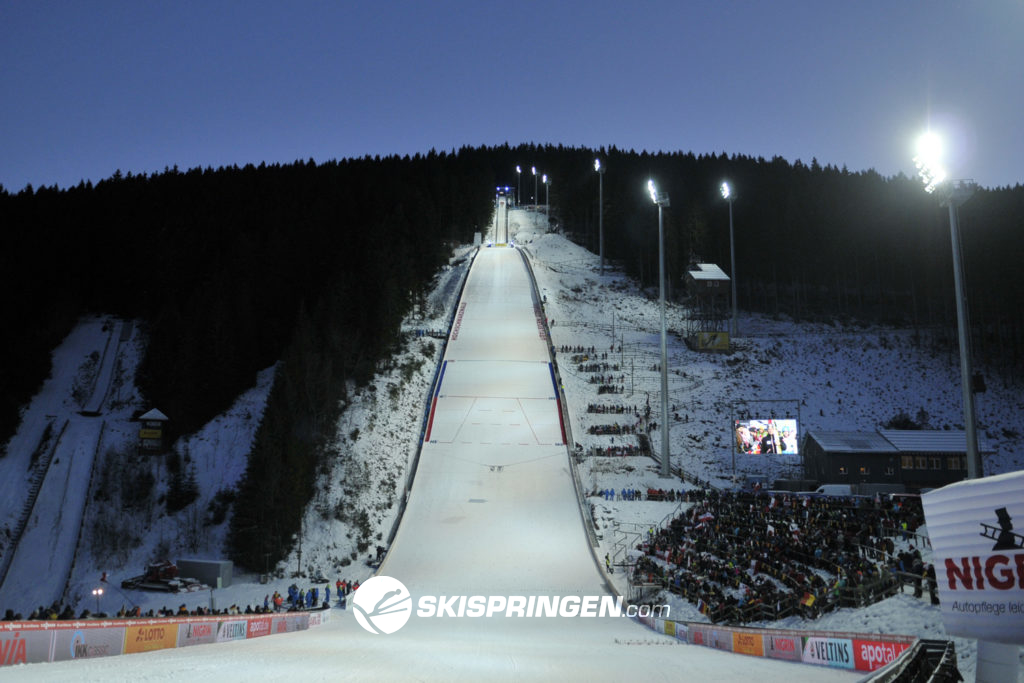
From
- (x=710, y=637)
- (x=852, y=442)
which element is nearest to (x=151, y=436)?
(x=710, y=637)

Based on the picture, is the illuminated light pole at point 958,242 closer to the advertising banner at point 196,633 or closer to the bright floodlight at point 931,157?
the bright floodlight at point 931,157

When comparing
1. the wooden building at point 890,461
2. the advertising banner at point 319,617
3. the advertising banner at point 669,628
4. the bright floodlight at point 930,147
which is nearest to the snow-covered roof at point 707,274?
the wooden building at point 890,461

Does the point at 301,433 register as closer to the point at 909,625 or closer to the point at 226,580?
the point at 226,580

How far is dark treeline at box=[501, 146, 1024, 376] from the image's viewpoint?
221 ft

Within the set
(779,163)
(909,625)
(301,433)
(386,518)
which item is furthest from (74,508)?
(779,163)

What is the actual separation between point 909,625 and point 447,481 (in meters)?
24.7

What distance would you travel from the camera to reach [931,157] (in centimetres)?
1702

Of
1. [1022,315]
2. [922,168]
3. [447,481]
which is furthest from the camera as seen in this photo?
[1022,315]

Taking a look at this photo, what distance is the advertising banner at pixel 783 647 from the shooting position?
1233 centimetres

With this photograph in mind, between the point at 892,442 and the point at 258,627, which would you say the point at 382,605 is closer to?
the point at 258,627

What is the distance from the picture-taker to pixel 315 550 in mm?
29297

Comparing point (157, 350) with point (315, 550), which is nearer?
point (315, 550)

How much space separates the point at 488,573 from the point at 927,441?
24462 mm

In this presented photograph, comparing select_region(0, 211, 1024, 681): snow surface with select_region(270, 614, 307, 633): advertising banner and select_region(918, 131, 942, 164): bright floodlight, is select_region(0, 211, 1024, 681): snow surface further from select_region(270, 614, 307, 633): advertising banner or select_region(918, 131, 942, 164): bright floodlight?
select_region(918, 131, 942, 164): bright floodlight
